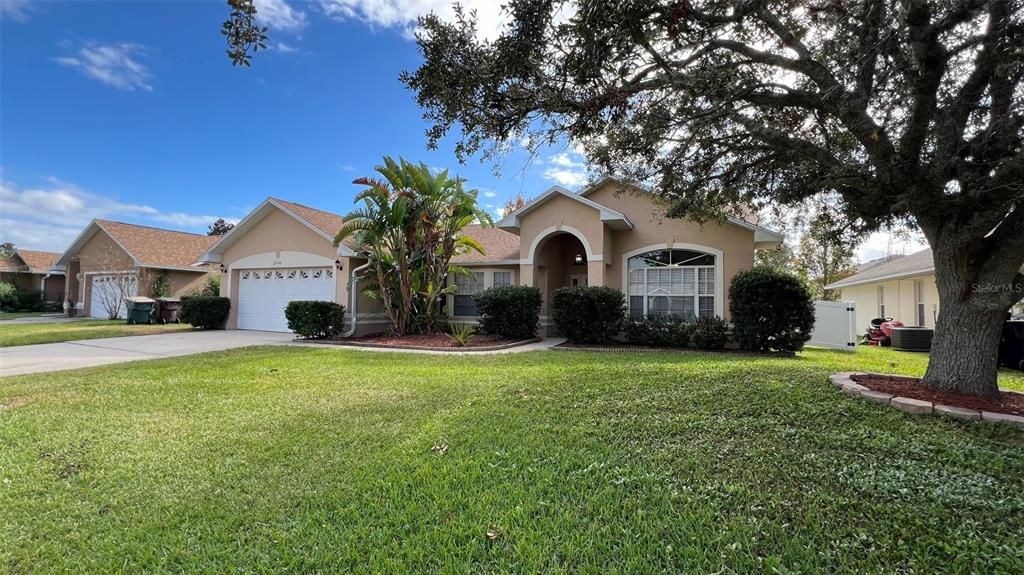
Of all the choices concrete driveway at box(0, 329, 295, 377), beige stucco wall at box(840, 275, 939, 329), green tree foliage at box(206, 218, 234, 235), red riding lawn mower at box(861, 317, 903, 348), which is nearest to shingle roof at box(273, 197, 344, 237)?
concrete driveway at box(0, 329, 295, 377)

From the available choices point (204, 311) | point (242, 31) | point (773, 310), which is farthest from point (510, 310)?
point (204, 311)

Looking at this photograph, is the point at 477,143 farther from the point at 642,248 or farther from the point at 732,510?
the point at 642,248

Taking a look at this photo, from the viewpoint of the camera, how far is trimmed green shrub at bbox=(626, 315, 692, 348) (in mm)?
12688

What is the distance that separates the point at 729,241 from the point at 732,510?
38.6 feet

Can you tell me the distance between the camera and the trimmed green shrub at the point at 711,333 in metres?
12.2

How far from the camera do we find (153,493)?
3.62 meters

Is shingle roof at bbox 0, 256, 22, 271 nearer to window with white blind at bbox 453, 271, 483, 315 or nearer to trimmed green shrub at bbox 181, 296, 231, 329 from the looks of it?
trimmed green shrub at bbox 181, 296, 231, 329

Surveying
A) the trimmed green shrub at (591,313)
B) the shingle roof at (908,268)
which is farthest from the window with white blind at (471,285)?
the shingle roof at (908,268)

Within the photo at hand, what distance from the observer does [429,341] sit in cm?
1328

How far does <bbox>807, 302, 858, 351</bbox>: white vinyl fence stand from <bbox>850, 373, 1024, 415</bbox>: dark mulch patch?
881 cm

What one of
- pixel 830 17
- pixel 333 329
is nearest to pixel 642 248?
pixel 830 17

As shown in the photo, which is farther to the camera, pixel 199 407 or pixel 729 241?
pixel 729 241

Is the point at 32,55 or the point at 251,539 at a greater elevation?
the point at 32,55

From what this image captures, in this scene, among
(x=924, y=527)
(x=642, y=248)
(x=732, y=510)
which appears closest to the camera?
(x=924, y=527)
